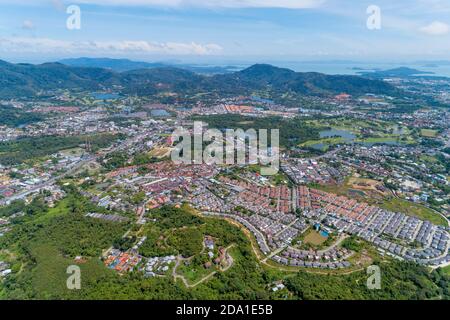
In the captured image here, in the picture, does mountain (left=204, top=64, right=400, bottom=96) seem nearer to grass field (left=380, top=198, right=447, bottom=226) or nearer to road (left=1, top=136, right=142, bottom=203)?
road (left=1, top=136, right=142, bottom=203)

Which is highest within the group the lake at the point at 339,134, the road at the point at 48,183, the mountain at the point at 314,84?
the mountain at the point at 314,84

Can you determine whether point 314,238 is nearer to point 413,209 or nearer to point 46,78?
point 413,209

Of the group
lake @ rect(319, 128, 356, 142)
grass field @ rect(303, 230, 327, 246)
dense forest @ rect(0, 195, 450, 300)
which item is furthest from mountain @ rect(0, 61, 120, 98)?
grass field @ rect(303, 230, 327, 246)

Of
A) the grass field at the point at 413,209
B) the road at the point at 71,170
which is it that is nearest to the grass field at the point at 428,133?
the grass field at the point at 413,209

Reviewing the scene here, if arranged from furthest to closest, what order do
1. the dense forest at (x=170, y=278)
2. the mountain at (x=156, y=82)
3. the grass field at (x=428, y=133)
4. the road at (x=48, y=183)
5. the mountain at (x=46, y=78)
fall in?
the mountain at (x=156, y=82), the mountain at (x=46, y=78), the grass field at (x=428, y=133), the road at (x=48, y=183), the dense forest at (x=170, y=278)

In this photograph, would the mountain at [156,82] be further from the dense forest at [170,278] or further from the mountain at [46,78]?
the dense forest at [170,278]

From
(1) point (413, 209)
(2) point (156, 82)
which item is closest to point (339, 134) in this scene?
(1) point (413, 209)

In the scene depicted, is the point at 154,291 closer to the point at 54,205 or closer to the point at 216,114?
the point at 54,205

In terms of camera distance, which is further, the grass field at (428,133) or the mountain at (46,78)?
the mountain at (46,78)
